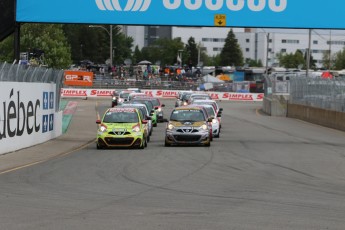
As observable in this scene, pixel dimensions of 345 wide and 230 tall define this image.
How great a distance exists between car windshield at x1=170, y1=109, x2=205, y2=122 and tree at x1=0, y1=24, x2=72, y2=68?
1538 inches

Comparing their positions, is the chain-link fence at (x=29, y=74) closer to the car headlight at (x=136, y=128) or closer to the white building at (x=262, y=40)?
the car headlight at (x=136, y=128)

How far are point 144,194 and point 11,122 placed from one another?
1050 cm

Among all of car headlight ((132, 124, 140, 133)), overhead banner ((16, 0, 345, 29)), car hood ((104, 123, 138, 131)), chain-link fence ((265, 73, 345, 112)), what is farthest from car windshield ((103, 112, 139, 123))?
chain-link fence ((265, 73, 345, 112))

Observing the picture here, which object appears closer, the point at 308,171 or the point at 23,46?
the point at 308,171

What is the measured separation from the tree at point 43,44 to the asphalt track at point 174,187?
40.2 m

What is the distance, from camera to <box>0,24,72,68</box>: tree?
64.5 metres

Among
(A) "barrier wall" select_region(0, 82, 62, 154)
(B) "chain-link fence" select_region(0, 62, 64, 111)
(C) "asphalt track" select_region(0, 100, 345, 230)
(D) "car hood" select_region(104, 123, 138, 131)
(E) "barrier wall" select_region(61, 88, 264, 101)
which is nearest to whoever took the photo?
(C) "asphalt track" select_region(0, 100, 345, 230)

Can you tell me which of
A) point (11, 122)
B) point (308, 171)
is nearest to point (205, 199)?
point (308, 171)

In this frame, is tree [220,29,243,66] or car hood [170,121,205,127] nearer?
car hood [170,121,205,127]

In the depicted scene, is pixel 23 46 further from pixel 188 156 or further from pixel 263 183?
pixel 263 183

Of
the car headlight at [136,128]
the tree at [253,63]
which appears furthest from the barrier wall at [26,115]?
the tree at [253,63]

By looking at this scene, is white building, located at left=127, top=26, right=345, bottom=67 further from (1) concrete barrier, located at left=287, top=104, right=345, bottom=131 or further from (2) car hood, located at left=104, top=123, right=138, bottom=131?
(2) car hood, located at left=104, top=123, right=138, bottom=131

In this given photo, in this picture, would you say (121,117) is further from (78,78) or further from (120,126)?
(78,78)

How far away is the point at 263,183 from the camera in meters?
14.9
